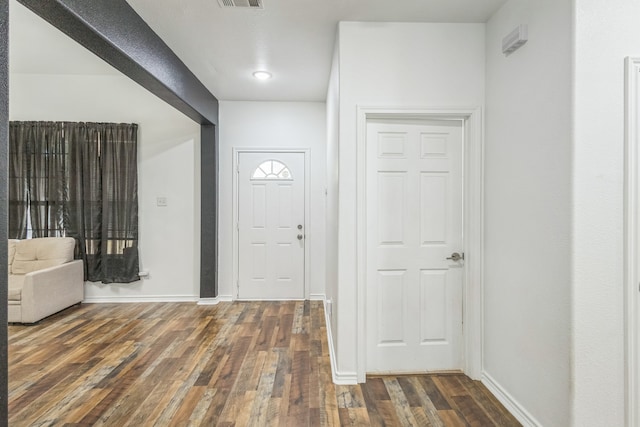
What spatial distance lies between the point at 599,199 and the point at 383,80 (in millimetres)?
1524

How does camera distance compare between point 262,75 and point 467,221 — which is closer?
point 467,221

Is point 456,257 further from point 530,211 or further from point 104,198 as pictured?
point 104,198

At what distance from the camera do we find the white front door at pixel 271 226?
465 cm

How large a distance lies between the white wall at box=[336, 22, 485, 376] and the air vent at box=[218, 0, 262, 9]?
2.02 feet

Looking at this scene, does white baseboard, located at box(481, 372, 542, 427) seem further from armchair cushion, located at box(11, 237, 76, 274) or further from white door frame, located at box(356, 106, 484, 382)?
armchair cushion, located at box(11, 237, 76, 274)

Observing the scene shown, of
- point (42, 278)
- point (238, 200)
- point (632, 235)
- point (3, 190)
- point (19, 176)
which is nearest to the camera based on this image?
point (3, 190)

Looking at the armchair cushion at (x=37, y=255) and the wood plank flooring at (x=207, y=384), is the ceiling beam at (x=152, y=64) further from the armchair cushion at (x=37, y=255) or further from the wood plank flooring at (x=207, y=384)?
the armchair cushion at (x=37, y=255)

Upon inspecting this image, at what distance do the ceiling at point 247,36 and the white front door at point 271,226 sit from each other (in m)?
1.00

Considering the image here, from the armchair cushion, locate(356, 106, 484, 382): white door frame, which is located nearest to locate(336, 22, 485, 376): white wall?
locate(356, 106, 484, 382): white door frame

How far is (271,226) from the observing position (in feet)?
15.3

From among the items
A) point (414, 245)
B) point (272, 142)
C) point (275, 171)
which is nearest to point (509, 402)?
point (414, 245)

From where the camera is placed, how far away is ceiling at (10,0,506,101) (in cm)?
234

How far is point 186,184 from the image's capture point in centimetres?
458

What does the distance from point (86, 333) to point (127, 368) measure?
3.65ft
